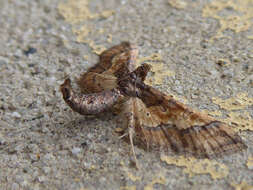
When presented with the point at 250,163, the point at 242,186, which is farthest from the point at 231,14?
the point at 242,186

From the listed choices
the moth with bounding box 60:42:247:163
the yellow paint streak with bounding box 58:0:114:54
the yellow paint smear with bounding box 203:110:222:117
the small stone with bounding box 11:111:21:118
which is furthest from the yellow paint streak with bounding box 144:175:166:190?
the yellow paint streak with bounding box 58:0:114:54

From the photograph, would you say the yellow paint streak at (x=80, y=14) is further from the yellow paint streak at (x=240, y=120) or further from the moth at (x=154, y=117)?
the yellow paint streak at (x=240, y=120)

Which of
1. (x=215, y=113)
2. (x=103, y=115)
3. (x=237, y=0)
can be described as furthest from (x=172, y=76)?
(x=237, y=0)

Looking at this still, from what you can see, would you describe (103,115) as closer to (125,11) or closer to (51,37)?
(51,37)

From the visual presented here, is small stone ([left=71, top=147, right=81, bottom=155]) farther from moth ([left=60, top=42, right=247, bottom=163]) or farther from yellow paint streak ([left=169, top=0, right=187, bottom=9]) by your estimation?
yellow paint streak ([left=169, top=0, right=187, bottom=9])

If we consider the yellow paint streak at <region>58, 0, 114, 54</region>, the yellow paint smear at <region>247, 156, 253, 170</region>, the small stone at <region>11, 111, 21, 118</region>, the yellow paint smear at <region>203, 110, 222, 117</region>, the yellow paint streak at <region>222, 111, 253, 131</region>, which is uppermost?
the yellow paint streak at <region>58, 0, 114, 54</region>

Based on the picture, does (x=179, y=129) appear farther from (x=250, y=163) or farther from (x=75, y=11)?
(x=75, y=11)
